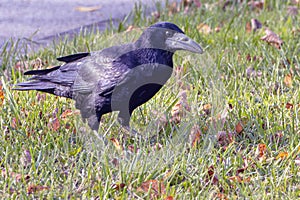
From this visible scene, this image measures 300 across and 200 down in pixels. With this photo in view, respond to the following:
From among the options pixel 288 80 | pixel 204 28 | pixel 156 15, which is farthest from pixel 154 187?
pixel 156 15

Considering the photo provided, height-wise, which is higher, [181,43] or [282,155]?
[181,43]

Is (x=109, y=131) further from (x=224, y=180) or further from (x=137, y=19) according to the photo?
(x=137, y=19)

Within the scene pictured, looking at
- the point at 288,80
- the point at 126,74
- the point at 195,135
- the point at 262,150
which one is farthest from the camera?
the point at 288,80

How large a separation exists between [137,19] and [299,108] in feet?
7.94

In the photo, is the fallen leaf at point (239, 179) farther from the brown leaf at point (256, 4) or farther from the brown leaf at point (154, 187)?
the brown leaf at point (256, 4)

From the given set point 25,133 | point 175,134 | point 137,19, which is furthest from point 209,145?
point 137,19

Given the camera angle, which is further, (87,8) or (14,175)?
(87,8)

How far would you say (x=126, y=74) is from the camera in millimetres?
3711

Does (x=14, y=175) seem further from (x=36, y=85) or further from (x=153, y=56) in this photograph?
(x=153, y=56)

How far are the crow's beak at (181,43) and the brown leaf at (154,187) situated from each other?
2.71 feet

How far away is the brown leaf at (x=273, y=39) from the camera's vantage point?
555 cm

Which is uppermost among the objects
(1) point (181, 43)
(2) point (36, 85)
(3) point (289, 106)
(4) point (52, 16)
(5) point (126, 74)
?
(1) point (181, 43)

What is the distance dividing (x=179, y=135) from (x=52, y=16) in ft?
10.9

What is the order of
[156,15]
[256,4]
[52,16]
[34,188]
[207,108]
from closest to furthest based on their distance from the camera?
[34,188], [207,108], [156,15], [52,16], [256,4]
